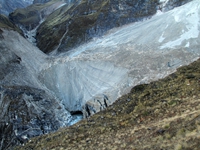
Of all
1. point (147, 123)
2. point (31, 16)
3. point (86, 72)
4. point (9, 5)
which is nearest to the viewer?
point (147, 123)

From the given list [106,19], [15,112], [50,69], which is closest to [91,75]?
[50,69]

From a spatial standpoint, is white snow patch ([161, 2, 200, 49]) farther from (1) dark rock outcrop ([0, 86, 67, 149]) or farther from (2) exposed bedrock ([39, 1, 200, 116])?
(1) dark rock outcrop ([0, 86, 67, 149])

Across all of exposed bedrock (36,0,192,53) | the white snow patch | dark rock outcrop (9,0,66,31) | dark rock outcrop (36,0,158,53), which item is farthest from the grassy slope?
dark rock outcrop (9,0,66,31)

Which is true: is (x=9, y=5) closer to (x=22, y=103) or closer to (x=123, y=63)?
(x=22, y=103)

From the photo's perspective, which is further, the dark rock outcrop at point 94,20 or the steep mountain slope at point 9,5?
the steep mountain slope at point 9,5

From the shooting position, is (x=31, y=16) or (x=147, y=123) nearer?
(x=147, y=123)

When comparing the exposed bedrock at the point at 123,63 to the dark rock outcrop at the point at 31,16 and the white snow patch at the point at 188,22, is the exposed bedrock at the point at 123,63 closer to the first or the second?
the white snow patch at the point at 188,22

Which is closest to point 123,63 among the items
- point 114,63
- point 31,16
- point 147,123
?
point 114,63

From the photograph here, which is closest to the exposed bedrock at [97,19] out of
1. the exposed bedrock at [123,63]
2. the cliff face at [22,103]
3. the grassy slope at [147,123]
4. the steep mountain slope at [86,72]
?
the steep mountain slope at [86,72]

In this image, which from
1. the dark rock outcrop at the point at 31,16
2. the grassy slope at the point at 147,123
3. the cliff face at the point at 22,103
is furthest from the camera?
the dark rock outcrop at the point at 31,16

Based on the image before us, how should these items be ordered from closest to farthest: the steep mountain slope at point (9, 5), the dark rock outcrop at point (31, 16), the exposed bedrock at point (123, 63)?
the exposed bedrock at point (123, 63), the dark rock outcrop at point (31, 16), the steep mountain slope at point (9, 5)
